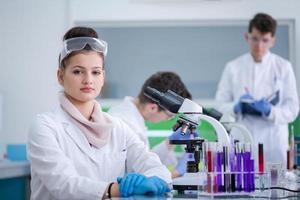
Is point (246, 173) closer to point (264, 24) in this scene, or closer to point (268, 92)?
point (264, 24)

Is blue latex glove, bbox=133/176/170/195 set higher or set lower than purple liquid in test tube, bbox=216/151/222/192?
lower

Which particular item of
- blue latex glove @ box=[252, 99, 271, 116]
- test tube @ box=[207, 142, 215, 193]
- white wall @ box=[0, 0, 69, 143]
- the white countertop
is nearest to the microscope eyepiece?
test tube @ box=[207, 142, 215, 193]

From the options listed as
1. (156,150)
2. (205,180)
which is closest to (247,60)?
(156,150)

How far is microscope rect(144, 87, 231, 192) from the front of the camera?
5.80 feet

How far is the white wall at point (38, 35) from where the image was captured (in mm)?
5156

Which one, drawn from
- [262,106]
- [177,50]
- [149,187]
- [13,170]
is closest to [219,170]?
[149,187]

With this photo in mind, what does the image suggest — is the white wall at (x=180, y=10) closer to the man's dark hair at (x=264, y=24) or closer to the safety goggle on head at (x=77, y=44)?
the man's dark hair at (x=264, y=24)

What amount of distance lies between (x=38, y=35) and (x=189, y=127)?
12.0 feet

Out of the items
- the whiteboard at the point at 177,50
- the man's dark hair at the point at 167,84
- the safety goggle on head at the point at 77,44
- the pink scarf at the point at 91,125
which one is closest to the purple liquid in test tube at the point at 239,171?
the pink scarf at the point at 91,125

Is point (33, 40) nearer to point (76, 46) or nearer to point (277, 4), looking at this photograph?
point (277, 4)

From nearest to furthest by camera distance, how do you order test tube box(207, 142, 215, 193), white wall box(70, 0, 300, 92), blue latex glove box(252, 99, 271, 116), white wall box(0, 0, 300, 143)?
test tube box(207, 142, 215, 193) < blue latex glove box(252, 99, 271, 116) < white wall box(70, 0, 300, 92) < white wall box(0, 0, 300, 143)

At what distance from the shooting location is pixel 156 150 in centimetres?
350

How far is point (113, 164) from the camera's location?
2152 mm

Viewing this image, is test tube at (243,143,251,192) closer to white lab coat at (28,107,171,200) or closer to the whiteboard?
white lab coat at (28,107,171,200)
